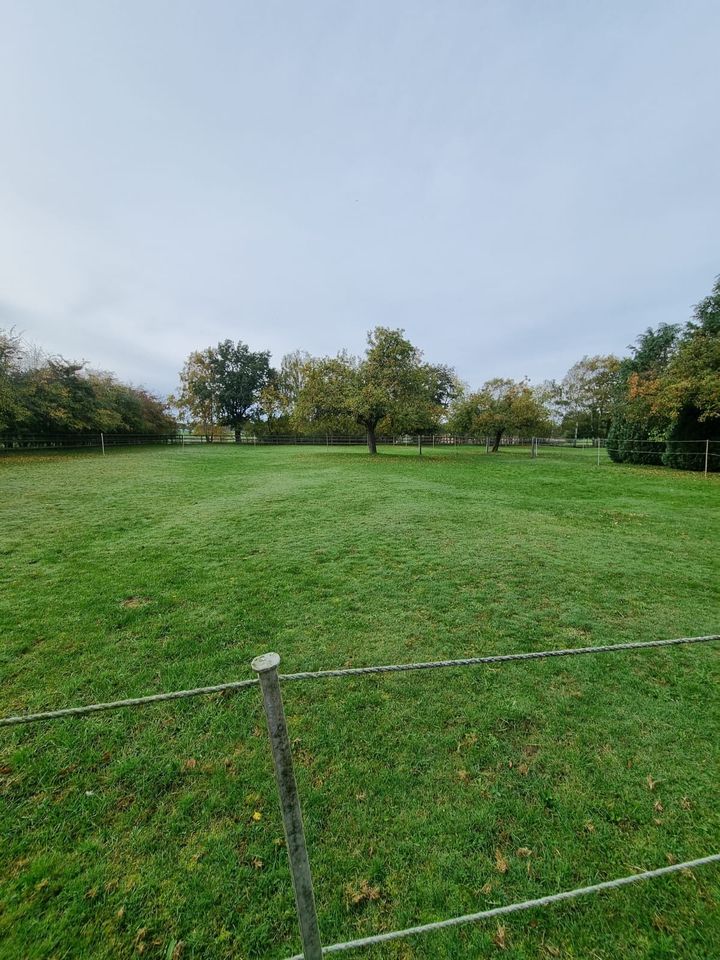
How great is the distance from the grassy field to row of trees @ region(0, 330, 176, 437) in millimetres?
18371

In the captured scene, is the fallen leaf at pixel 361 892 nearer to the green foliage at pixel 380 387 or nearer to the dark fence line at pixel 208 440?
the green foliage at pixel 380 387

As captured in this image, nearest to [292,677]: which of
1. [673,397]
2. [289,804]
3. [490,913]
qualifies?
[289,804]

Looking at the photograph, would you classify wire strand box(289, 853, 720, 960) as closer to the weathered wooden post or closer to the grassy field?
the weathered wooden post

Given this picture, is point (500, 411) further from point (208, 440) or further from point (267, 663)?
point (208, 440)

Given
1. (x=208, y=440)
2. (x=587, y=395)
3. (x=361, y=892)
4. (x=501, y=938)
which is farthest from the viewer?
(x=587, y=395)

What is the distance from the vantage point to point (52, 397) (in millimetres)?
20953

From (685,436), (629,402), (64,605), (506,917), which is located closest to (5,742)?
(64,605)

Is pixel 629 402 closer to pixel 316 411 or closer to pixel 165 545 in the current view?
pixel 316 411

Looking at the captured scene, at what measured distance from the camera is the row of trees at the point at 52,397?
18234 millimetres

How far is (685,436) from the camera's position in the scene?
17688 mm

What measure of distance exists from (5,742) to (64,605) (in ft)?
6.25

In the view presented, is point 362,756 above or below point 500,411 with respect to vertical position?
below

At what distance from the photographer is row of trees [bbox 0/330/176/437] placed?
59.8 feet

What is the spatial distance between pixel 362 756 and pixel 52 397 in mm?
26055
